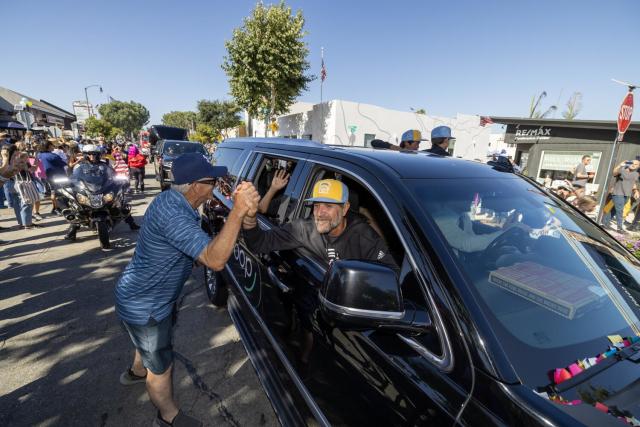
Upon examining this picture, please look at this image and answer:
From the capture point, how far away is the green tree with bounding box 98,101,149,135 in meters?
83.6

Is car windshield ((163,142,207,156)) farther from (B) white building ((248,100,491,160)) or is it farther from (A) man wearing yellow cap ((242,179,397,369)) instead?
(A) man wearing yellow cap ((242,179,397,369))

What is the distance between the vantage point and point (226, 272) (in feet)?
10.8

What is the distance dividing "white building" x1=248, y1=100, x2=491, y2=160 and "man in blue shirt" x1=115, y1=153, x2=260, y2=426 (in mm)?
15498

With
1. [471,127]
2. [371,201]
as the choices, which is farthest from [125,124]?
[371,201]

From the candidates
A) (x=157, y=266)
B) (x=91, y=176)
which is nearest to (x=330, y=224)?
(x=157, y=266)

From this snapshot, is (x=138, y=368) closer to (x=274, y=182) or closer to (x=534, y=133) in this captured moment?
(x=274, y=182)

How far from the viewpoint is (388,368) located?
125 cm

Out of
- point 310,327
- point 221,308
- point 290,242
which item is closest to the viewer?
point 310,327

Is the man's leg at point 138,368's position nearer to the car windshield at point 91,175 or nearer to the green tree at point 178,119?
the car windshield at point 91,175

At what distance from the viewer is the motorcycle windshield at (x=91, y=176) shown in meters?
5.76

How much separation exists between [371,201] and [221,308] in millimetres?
2440

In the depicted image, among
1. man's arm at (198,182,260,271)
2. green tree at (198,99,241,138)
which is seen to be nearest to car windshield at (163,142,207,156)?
man's arm at (198,182,260,271)

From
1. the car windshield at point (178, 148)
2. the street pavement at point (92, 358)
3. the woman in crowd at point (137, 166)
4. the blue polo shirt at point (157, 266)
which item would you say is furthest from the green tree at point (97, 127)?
the blue polo shirt at point (157, 266)

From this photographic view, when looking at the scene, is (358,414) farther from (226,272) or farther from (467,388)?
(226,272)
